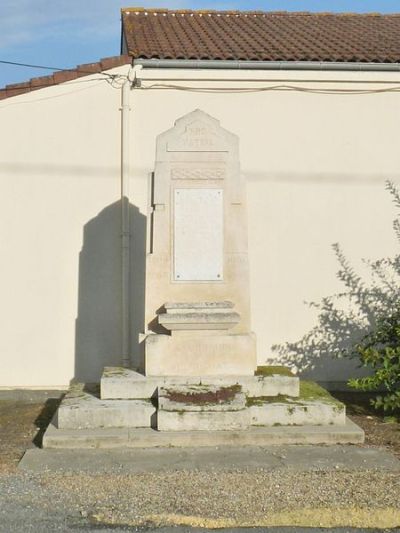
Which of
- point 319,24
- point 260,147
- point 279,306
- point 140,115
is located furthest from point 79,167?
point 319,24

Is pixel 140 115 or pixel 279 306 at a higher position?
pixel 140 115

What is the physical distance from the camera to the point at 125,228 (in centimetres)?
902

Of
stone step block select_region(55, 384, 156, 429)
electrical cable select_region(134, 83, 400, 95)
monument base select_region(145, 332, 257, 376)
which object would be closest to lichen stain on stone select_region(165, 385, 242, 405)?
stone step block select_region(55, 384, 156, 429)

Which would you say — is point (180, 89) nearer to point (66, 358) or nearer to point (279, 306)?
point (279, 306)

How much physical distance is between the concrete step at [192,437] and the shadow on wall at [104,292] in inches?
97.5

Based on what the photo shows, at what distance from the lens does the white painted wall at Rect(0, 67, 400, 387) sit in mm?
9016

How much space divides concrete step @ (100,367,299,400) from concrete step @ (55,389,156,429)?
0.70 ft

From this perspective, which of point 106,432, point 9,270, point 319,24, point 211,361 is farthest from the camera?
point 319,24

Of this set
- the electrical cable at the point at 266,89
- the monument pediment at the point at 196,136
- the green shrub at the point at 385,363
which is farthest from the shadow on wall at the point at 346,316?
the monument pediment at the point at 196,136

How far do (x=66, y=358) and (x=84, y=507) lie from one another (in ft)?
14.0

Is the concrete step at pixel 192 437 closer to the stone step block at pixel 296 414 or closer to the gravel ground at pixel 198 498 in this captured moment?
the stone step block at pixel 296 414

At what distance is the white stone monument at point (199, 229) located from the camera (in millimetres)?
7293

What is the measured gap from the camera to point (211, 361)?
23.5 feet

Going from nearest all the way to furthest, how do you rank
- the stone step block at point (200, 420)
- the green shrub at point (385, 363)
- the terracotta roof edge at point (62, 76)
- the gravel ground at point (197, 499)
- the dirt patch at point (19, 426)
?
the gravel ground at point (197, 499), the dirt patch at point (19, 426), the stone step block at point (200, 420), the green shrub at point (385, 363), the terracotta roof edge at point (62, 76)
